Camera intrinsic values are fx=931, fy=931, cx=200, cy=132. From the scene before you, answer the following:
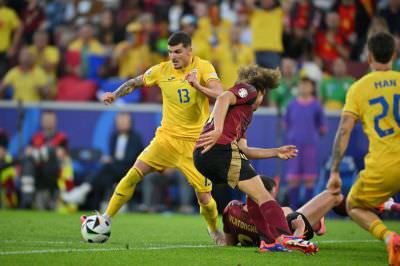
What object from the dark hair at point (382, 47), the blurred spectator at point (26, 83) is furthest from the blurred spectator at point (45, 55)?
the dark hair at point (382, 47)

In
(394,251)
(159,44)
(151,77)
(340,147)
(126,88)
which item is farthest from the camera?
(159,44)

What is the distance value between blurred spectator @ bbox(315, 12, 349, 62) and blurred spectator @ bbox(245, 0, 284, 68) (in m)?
1.60

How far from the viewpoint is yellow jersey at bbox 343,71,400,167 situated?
8.36 metres

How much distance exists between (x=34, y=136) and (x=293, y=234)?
918 cm

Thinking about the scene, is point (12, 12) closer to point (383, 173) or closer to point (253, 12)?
point (253, 12)

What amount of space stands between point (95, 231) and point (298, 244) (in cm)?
265

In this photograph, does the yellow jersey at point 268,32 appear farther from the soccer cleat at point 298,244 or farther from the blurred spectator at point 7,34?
the soccer cleat at point 298,244

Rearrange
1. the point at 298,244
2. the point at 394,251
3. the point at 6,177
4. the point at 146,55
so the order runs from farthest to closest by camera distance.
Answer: the point at 146,55, the point at 6,177, the point at 298,244, the point at 394,251

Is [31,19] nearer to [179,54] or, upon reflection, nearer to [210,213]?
[179,54]

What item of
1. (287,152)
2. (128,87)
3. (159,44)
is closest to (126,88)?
(128,87)

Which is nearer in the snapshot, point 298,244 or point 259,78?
point 298,244

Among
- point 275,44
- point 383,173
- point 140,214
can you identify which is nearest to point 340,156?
point 383,173

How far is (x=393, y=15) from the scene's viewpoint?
20031 millimetres

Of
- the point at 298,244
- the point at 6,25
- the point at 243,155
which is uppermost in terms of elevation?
the point at 6,25
